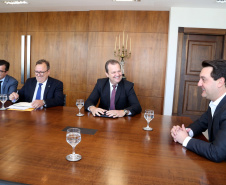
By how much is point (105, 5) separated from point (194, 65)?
103 inches

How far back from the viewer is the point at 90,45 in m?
5.44

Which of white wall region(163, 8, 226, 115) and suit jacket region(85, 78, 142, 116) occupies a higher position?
white wall region(163, 8, 226, 115)

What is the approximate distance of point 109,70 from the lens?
296cm

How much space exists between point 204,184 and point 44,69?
107 inches

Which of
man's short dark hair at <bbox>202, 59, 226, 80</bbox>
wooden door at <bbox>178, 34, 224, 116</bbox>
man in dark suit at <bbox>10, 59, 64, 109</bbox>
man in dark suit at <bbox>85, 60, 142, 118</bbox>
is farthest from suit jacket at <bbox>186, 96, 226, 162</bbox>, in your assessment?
wooden door at <bbox>178, 34, 224, 116</bbox>

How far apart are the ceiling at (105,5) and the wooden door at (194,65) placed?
0.78 metres

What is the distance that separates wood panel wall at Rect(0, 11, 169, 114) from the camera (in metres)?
5.20

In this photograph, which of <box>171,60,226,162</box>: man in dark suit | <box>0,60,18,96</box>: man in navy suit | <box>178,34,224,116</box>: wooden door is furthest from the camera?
<box>178,34,224,116</box>: wooden door

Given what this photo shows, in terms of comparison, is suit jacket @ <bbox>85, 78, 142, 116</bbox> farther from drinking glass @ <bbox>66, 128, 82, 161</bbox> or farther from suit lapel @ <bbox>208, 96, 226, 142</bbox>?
drinking glass @ <bbox>66, 128, 82, 161</bbox>

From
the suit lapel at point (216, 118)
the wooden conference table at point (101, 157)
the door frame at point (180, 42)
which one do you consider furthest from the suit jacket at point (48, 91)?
the door frame at point (180, 42)

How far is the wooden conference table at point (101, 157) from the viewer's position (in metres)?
1.06

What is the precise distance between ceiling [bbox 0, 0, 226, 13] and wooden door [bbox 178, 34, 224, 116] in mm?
782

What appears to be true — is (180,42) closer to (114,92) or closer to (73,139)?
(114,92)

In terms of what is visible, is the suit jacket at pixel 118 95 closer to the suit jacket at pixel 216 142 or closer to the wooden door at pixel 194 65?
the suit jacket at pixel 216 142
